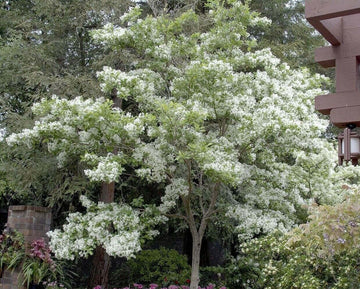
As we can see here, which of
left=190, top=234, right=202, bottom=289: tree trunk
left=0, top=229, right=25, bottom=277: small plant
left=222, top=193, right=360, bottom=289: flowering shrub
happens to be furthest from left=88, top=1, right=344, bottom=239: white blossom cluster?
left=0, top=229, right=25, bottom=277: small plant

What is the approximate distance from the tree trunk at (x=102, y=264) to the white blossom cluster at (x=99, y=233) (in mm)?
1876

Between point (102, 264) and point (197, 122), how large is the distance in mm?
3807

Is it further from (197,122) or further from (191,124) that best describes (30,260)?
(197,122)

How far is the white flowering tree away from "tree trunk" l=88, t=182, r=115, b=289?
1752mm

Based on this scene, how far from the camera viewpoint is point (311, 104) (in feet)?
21.5

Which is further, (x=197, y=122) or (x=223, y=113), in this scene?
(x=223, y=113)

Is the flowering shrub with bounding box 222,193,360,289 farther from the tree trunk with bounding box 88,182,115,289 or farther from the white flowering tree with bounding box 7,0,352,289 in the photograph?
the tree trunk with bounding box 88,182,115,289

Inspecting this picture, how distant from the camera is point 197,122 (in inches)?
224

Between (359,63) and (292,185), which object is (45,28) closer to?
(292,185)

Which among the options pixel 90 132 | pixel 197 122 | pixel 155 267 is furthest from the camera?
pixel 155 267

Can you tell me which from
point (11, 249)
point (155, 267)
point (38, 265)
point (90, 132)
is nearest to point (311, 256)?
point (155, 267)

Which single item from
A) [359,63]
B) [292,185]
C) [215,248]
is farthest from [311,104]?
[215,248]

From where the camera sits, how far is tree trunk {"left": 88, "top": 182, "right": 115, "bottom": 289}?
8.17m

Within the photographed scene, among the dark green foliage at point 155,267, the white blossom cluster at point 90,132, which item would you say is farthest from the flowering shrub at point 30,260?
the white blossom cluster at point 90,132
